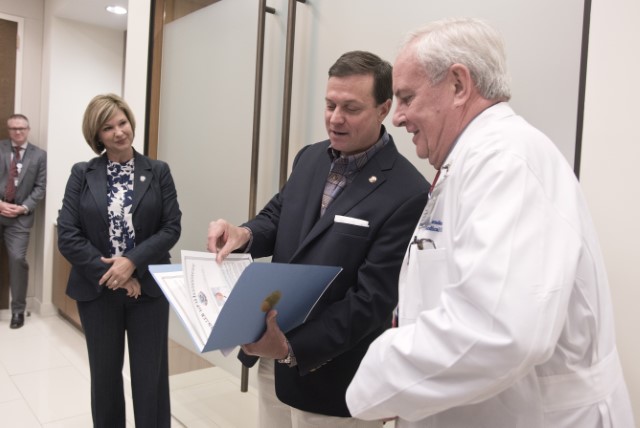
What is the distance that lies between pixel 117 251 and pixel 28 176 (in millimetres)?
2754

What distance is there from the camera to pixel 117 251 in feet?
6.75

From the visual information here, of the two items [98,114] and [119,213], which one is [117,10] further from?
[119,213]

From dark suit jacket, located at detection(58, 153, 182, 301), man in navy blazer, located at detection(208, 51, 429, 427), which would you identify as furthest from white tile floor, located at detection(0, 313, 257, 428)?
man in navy blazer, located at detection(208, 51, 429, 427)

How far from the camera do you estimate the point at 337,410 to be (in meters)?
1.30

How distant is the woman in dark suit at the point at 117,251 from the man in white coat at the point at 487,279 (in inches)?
57.9

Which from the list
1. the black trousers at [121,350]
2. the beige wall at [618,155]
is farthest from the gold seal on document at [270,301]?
the black trousers at [121,350]

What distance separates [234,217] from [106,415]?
40.7 inches

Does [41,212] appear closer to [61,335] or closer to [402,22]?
[61,335]

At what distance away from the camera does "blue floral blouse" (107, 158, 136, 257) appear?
2053mm

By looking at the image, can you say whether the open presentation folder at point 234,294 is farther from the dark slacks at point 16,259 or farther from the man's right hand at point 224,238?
the dark slacks at point 16,259

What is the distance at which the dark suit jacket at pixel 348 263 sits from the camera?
3.89ft

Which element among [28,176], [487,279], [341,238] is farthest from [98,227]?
[28,176]

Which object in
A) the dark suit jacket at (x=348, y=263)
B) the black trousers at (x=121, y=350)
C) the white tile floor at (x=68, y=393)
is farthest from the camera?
the white tile floor at (x=68, y=393)

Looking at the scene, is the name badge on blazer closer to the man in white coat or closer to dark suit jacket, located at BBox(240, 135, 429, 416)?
dark suit jacket, located at BBox(240, 135, 429, 416)
